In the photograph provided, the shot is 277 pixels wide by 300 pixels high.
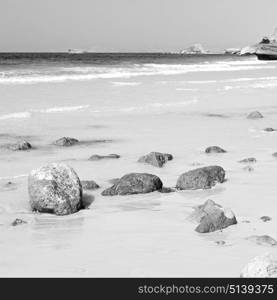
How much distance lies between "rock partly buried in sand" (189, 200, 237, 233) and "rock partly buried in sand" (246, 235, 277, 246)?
402mm

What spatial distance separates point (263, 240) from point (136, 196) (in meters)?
2.24

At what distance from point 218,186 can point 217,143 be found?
3.67 meters

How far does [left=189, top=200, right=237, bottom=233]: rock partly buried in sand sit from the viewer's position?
20.1ft

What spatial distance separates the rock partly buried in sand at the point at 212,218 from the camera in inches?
241

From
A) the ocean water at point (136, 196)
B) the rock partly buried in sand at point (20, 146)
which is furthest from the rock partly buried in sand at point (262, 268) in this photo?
the rock partly buried in sand at point (20, 146)

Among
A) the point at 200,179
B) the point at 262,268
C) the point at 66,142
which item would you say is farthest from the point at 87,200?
the point at 66,142

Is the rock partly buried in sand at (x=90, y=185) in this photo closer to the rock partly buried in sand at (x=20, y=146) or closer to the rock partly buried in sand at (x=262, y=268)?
the rock partly buried in sand at (x=20, y=146)

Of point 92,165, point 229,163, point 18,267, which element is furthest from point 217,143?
point 18,267

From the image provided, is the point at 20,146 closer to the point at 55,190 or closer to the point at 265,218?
the point at 55,190

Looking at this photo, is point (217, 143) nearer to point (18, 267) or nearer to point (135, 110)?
point (135, 110)

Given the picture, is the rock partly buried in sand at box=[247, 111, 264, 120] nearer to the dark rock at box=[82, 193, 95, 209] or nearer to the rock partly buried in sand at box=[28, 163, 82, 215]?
the dark rock at box=[82, 193, 95, 209]

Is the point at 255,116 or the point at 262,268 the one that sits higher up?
the point at 262,268

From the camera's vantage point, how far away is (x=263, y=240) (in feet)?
18.7

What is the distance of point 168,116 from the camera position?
15523 millimetres
